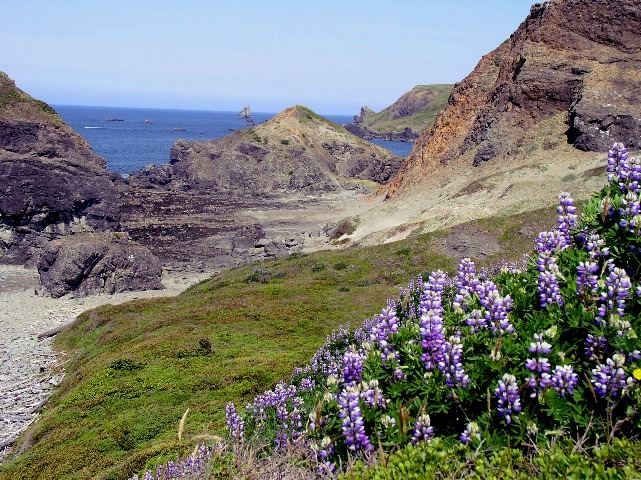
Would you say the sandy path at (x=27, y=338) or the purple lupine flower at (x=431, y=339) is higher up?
the purple lupine flower at (x=431, y=339)

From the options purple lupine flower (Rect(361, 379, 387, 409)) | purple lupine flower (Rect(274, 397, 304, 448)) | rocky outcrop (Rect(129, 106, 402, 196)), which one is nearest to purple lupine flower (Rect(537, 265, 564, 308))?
purple lupine flower (Rect(361, 379, 387, 409))

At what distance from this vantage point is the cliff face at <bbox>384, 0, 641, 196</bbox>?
47281 mm

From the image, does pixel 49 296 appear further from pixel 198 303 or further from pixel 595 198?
pixel 595 198

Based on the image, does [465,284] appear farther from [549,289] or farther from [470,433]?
[470,433]

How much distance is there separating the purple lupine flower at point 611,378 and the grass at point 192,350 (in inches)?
163

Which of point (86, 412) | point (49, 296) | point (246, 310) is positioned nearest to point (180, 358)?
point (86, 412)

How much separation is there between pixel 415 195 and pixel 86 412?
46.3 m

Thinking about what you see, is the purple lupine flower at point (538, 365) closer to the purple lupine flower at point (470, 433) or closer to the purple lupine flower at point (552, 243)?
the purple lupine flower at point (470, 433)

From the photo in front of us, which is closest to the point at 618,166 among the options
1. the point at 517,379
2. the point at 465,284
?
the point at 465,284

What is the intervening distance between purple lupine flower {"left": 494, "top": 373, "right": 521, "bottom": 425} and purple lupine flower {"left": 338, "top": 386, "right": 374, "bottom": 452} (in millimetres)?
1229

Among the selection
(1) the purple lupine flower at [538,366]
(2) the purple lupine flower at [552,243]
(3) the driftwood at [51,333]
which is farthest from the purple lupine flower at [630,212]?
(3) the driftwood at [51,333]

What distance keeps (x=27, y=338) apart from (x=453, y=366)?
34957 millimetres

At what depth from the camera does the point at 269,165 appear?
4274 inches

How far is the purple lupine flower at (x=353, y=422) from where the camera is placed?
5.09 m
